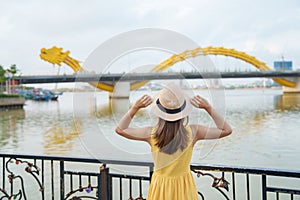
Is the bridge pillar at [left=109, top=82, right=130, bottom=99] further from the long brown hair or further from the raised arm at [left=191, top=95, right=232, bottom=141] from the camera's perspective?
the raised arm at [left=191, top=95, right=232, bottom=141]

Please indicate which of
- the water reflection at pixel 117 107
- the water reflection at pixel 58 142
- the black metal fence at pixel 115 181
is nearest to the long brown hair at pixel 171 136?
the water reflection at pixel 117 107

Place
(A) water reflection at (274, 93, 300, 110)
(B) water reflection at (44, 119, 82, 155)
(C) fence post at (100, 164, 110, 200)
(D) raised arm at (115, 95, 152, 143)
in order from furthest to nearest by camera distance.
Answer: (A) water reflection at (274, 93, 300, 110)
(B) water reflection at (44, 119, 82, 155)
(C) fence post at (100, 164, 110, 200)
(D) raised arm at (115, 95, 152, 143)

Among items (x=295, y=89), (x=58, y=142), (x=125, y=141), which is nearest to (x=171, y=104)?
(x=125, y=141)

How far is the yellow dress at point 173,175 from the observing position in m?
1.37

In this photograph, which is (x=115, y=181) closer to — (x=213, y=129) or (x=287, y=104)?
(x=213, y=129)

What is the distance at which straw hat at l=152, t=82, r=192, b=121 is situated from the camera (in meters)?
1.28

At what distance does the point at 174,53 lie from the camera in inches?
54.1

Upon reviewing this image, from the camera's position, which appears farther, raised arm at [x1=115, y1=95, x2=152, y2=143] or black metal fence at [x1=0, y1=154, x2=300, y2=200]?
black metal fence at [x1=0, y1=154, x2=300, y2=200]

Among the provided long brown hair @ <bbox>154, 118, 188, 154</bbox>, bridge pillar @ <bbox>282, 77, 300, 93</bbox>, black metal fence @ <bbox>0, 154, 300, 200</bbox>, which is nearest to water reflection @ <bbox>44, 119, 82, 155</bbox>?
black metal fence @ <bbox>0, 154, 300, 200</bbox>

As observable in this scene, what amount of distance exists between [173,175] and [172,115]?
0.30 metres

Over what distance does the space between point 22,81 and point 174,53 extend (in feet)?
117

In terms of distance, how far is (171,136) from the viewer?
133 cm

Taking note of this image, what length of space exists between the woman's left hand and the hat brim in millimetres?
39

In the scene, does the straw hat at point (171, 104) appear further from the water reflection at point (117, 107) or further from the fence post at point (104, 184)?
the fence post at point (104, 184)
